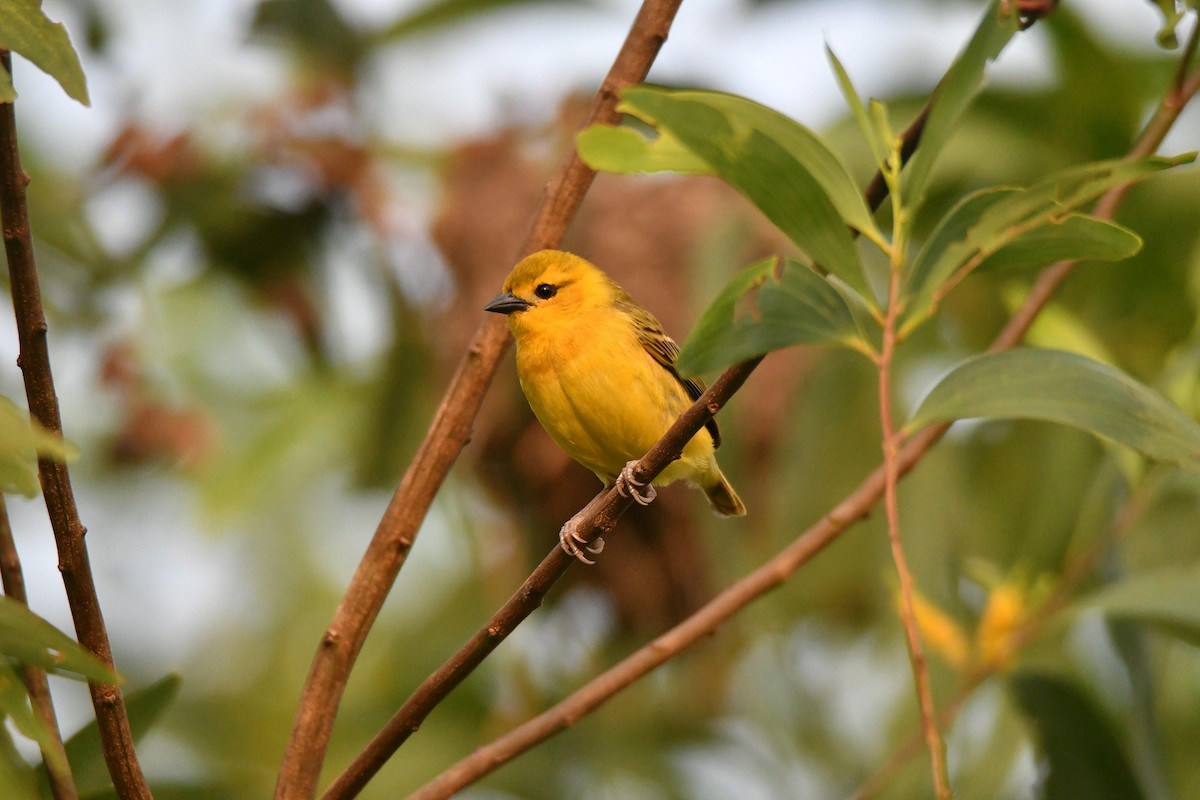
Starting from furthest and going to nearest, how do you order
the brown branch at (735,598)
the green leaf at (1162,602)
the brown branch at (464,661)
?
the green leaf at (1162,602)
the brown branch at (735,598)
the brown branch at (464,661)

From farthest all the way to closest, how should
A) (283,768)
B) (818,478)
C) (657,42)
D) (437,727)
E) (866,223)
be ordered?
(437,727) < (818,478) < (657,42) < (283,768) < (866,223)

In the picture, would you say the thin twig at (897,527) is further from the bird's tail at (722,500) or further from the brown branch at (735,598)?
the bird's tail at (722,500)

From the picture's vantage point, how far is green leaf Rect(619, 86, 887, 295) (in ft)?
4.46

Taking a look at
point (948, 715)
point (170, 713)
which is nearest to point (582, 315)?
point (948, 715)

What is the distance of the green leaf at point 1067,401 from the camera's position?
1.46 meters

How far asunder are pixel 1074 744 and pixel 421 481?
1581 mm

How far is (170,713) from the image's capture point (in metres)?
4.27

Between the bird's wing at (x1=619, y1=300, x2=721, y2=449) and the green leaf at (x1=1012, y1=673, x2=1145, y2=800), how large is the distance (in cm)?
91

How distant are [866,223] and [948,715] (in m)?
1.81

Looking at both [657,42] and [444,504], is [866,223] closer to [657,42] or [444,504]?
[657,42]

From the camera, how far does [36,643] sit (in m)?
1.22

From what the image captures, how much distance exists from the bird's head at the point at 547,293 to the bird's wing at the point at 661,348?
0.12m

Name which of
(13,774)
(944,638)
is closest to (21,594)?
(13,774)

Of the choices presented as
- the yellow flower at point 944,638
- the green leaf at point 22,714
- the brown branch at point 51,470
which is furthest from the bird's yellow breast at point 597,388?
the green leaf at point 22,714
